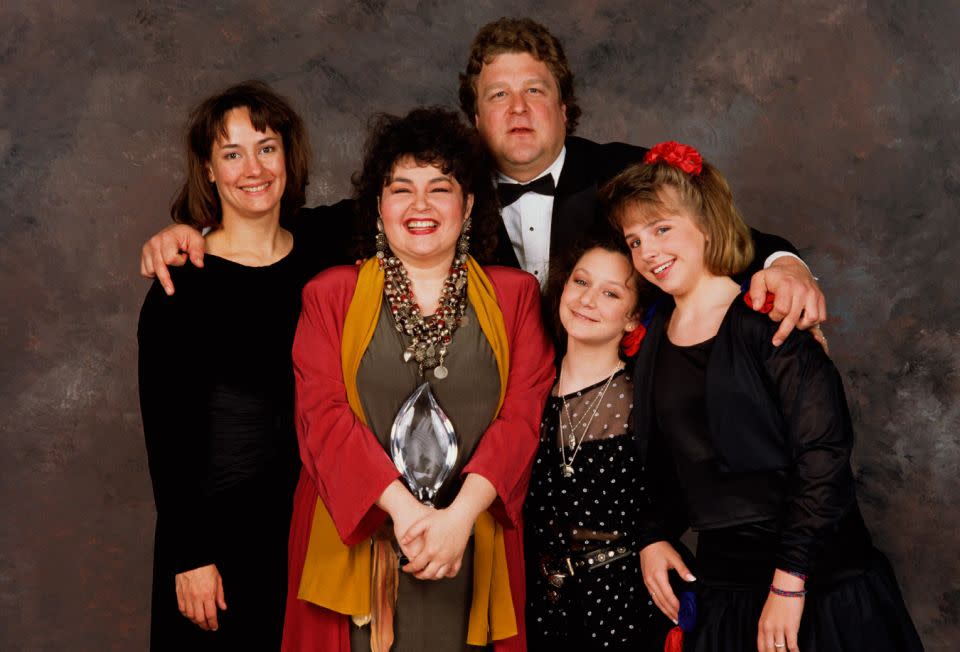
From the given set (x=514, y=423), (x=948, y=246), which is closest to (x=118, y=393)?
→ (x=514, y=423)

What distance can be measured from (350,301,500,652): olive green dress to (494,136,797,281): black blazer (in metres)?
0.51

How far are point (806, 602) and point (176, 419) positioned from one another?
1655mm

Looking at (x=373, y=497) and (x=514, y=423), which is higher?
(x=514, y=423)

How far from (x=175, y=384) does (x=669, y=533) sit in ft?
4.45

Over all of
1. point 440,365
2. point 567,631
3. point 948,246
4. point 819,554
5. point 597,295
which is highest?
point 948,246

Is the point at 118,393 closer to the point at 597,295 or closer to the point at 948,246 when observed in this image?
the point at 597,295

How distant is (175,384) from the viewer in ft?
9.50

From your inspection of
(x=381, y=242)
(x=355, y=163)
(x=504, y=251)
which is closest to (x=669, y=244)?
(x=504, y=251)

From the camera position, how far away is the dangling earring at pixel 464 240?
2.86 m

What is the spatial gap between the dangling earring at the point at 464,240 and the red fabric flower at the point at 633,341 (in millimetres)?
481

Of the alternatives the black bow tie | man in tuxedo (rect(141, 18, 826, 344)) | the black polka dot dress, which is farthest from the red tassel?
the black bow tie

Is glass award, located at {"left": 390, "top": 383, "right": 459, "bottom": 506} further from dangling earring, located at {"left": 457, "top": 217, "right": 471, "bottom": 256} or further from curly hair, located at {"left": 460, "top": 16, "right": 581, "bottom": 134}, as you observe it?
curly hair, located at {"left": 460, "top": 16, "right": 581, "bottom": 134}

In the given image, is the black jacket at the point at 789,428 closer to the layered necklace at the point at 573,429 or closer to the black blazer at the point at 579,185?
the layered necklace at the point at 573,429

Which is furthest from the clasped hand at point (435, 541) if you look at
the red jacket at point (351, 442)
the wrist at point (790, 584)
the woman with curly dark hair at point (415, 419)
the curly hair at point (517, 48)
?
the curly hair at point (517, 48)
